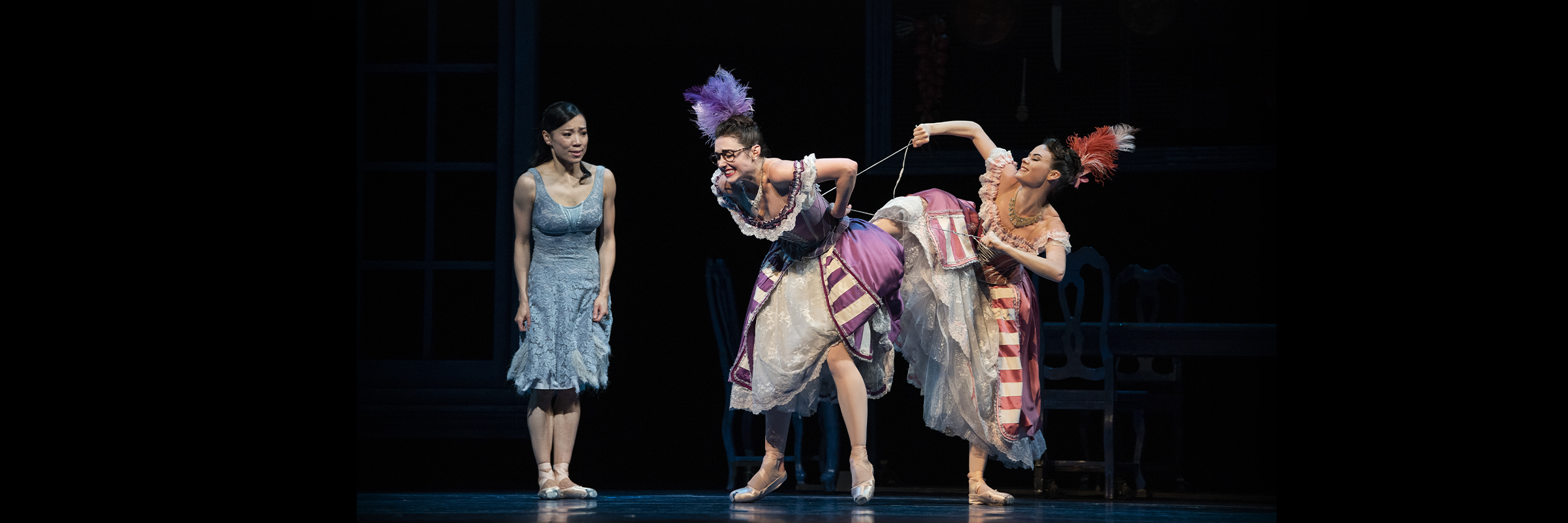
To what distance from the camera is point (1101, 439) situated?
5.27m

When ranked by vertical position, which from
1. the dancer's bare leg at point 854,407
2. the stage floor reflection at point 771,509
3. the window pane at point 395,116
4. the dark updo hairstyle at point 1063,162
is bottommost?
the stage floor reflection at point 771,509

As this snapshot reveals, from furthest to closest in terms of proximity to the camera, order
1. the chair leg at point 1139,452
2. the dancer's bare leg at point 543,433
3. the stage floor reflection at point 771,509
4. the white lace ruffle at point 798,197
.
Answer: the chair leg at point 1139,452, the dancer's bare leg at point 543,433, the white lace ruffle at point 798,197, the stage floor reflection at point 771,509

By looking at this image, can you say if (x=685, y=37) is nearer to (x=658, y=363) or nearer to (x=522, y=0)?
(x=522, y=0)

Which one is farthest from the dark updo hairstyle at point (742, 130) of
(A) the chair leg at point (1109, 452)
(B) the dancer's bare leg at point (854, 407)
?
(A) the chair leg at point (1109, 452)

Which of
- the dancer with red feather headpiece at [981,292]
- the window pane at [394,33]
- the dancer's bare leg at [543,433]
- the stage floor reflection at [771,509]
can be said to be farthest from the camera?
the window pane at [394,33]

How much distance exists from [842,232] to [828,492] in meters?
1.13

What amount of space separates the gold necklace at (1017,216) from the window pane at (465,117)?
7.26ft

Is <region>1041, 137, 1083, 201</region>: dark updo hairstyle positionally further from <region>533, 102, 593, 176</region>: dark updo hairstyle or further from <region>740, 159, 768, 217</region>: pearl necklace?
<region>533, 102, 593, 176</region>: dark updo hairstyle

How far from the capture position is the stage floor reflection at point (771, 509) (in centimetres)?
333

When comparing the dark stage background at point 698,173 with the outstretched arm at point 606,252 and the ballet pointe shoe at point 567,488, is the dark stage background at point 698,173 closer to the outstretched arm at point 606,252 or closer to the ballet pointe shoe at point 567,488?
the ballet pointe shoe at point 567,488

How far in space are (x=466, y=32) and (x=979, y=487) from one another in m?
2.69

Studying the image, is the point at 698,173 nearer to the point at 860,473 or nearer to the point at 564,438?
the point at 564,438

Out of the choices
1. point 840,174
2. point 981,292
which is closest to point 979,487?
point 981,292

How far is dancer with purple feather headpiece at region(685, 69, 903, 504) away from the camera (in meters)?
3.55
